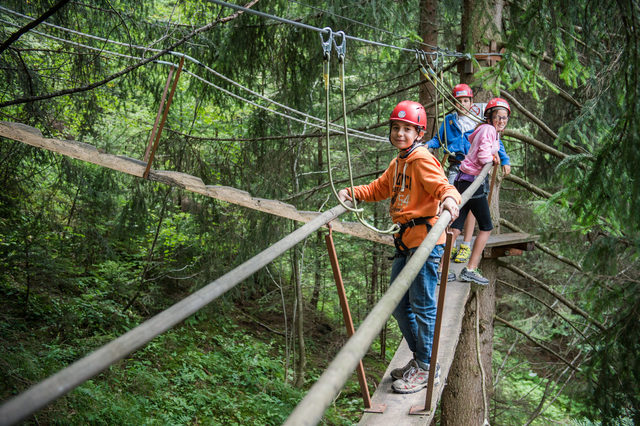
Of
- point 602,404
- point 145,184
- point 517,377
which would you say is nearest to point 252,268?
point 602,404

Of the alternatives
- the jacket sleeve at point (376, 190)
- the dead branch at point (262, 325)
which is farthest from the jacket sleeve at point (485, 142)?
the dead branch at point (262, 325)

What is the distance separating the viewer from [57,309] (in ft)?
22.0

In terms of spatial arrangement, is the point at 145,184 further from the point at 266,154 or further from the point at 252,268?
the point at 252,268

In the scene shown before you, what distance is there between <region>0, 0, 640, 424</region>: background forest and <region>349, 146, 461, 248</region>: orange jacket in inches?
39.9

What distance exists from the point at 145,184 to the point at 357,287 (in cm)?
494

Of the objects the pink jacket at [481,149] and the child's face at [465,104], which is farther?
the child's face at [465,104]

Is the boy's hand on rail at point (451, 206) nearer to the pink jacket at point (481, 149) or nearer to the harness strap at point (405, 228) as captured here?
the harness strap at point (405, 228)

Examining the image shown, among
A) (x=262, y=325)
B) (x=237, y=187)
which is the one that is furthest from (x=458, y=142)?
(x=262, y=325)

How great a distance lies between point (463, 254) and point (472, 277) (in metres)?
0.53

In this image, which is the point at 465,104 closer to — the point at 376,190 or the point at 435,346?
the point at 376,190

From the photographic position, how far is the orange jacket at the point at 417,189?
285cm

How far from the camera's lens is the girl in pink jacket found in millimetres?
4254

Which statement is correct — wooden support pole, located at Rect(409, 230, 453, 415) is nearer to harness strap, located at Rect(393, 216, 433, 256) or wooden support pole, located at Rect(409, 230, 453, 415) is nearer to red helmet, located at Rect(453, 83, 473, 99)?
harness strap, located at Rect(393, 216, 433, 256)

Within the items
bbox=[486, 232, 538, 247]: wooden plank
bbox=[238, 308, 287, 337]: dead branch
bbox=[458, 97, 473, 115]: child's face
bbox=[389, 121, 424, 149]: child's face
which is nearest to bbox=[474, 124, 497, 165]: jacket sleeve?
bbox=[458, 97, 473, 115]: child's face
